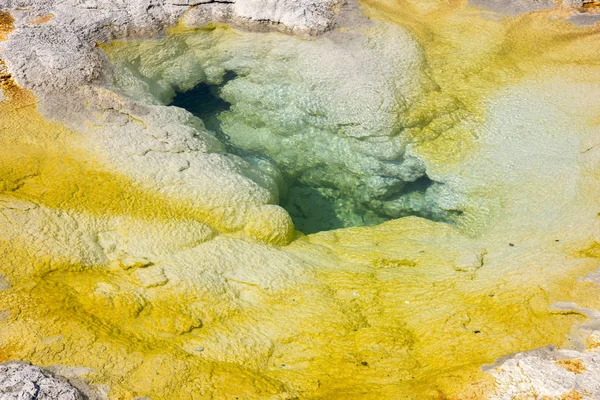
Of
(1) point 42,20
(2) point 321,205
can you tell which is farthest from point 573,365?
(1) point 42,20

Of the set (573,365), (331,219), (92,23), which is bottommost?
(331,219)

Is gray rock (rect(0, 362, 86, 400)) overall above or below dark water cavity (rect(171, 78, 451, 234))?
above

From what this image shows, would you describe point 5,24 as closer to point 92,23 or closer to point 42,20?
point 42,20

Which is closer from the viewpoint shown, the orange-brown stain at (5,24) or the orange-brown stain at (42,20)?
the orange-brown stain at (5,24)

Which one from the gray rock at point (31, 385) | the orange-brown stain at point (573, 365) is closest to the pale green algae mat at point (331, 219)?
the orange-brown stain at point (573, 365)

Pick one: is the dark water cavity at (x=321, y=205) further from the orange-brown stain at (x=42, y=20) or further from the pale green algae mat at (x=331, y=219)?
the orange-brown stain at (x=42, y=20)

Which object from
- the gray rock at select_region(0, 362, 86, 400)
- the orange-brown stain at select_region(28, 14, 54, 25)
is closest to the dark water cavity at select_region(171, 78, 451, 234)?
the orange-brown stain at select_region(28, 14, 54, 25)

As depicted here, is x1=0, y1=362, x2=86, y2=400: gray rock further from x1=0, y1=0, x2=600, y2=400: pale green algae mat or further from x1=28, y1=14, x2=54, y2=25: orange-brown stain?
x1=28, y1=14, x2=54, y2=25: orange-brown stain
